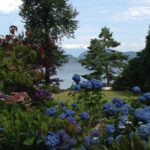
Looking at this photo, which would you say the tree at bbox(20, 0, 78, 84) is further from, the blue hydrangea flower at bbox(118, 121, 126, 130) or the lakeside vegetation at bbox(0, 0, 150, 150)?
the blue hydrangea flower at bbox(118, 121, 126, 130)

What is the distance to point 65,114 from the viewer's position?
6.29m

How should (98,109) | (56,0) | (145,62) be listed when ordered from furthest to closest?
(56,0)
(145,62)
(98,109)

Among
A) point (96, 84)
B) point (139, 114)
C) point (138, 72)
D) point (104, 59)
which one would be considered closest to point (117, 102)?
point (96, 84)

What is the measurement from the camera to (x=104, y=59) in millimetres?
40312

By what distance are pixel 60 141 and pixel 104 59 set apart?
34606mm

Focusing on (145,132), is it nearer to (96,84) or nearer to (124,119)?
(124,119)

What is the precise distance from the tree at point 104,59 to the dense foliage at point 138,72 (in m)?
10.9

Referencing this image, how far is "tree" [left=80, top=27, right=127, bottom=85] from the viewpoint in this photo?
4066 centimetres

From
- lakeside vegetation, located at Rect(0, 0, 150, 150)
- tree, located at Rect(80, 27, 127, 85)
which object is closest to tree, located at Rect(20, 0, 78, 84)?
tree, located at Rect(80, 27, 127, 85)

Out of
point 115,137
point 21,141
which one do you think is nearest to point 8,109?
point 21,141

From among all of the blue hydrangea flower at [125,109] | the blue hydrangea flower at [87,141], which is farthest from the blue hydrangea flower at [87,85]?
the blue hydrangea flower at [87,141]

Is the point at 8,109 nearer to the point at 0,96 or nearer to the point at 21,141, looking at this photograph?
the point at 0,96

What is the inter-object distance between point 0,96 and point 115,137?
2039 millimetres

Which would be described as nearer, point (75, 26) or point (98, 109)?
point (98, 109)
